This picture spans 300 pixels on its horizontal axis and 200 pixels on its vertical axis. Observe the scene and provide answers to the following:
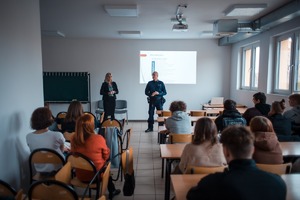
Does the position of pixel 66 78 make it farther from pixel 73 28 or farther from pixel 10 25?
pixel 10 25

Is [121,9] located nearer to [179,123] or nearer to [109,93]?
[179,123]

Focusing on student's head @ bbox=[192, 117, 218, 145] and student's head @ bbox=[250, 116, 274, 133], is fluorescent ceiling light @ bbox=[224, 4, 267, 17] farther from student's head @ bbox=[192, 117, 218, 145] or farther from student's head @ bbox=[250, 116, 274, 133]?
student's head @ bbox=[192, 117, 218, 145]

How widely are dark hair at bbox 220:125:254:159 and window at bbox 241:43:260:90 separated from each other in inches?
237

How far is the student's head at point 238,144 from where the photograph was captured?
139 cm

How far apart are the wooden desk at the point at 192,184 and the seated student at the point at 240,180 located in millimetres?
315

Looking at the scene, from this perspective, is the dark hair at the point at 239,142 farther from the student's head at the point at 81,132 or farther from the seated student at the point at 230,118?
the seated student at the point at 230,118

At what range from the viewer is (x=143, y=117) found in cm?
888

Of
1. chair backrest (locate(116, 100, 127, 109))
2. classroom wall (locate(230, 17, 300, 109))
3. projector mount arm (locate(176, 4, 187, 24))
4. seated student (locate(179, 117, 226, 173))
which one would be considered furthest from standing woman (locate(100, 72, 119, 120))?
seated student (locate(179, 117, 226, 173))

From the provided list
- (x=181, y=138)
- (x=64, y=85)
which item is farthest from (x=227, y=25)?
(x=64, y=85)

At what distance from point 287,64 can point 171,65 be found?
3939 mm

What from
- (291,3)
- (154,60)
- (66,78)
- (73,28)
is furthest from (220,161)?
(66,78)

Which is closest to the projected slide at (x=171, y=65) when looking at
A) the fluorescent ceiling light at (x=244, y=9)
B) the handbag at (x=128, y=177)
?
the fluorescent ceiling light at (x=244, y=9)

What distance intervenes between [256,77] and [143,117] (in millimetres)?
3940

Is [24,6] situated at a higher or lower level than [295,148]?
higher
